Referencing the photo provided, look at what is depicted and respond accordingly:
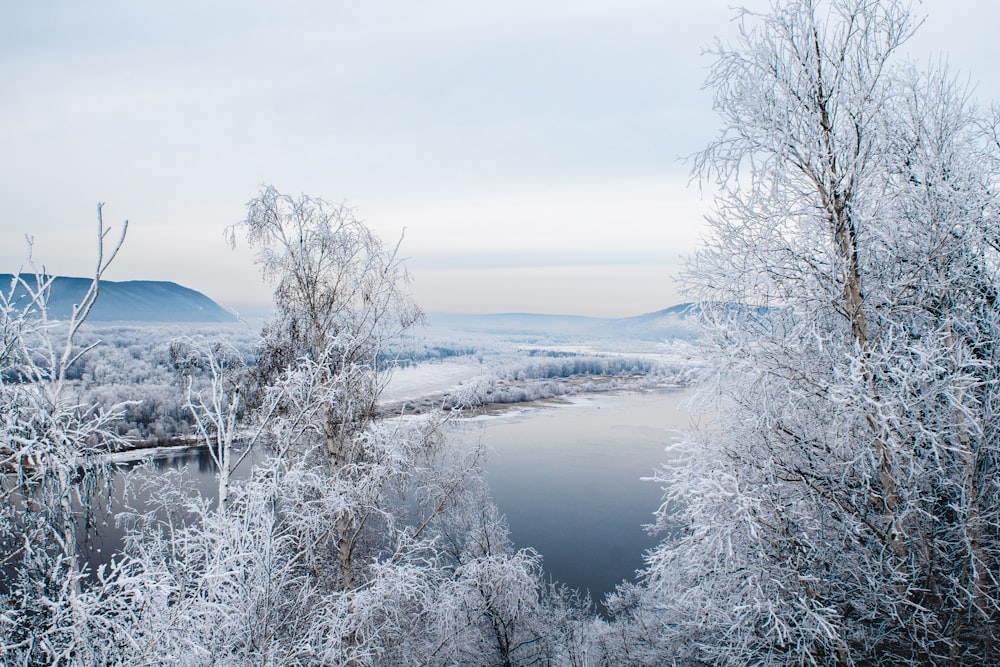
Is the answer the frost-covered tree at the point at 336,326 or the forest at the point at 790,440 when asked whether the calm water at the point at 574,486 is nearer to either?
the frost-covered tree at the point at 336,326

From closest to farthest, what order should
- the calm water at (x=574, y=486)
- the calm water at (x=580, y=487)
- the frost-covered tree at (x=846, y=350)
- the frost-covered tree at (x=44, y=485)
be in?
the frost-covered tree at (x=44, y=485) → the frost-covered tree at (x=846, y=350) → the calm water at (x=574, y=486) → the calm water at (x=580, y=487)

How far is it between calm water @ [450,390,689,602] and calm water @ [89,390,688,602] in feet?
0.11

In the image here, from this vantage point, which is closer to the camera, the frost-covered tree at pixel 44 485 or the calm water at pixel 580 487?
the frost-covered tree at pixel 44 485

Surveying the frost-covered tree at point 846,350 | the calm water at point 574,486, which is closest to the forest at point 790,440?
the frost-covered tree at point 846,350

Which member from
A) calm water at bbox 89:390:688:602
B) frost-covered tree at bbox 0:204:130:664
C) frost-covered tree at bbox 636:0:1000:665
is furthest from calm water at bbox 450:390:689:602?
frost-covered tree at bbox 0:204:130:664

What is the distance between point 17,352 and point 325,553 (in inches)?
124

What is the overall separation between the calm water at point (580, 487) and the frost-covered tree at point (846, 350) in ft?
16.3

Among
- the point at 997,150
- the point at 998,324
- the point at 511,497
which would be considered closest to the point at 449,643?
the point at 998,324

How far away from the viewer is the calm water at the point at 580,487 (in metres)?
15.3

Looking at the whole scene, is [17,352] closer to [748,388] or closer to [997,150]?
[748,388]

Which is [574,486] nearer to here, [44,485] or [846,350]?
[846,350]

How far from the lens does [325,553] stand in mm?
5004

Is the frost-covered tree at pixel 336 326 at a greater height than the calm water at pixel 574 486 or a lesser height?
greater

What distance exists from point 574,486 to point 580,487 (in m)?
0.24
